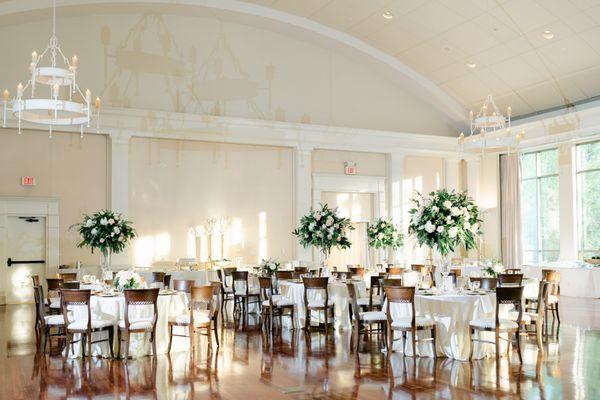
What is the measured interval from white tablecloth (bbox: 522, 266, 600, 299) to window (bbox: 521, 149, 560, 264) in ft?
7.88

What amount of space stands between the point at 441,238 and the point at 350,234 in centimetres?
1046

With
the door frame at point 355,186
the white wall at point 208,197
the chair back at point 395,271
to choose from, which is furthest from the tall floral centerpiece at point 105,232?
the door frame at point 355,186

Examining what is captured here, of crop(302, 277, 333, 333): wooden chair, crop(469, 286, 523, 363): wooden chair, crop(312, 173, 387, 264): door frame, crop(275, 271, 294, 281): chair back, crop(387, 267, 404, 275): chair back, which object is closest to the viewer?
crop(469, 286, 523, 363): wooden chair

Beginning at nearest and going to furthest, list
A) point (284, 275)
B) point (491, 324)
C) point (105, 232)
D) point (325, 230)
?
point (491, 324) → point (105, 232) → point (284, 275) → point (325, 230)

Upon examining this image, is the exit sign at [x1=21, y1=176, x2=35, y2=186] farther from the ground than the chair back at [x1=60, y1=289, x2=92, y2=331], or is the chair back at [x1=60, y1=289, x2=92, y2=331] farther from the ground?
the exit sign at [x1=21, y1=176, x2=35, y2=186]

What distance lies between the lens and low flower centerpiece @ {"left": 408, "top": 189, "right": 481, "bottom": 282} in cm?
845

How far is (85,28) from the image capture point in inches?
597

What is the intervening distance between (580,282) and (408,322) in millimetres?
9452

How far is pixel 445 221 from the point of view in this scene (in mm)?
8453

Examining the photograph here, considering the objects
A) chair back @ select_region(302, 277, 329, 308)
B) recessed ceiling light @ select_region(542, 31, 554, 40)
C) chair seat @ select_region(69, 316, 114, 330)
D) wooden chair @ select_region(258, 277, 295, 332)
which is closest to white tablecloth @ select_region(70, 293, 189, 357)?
chair seat @ select_region(69, 316, 114, 330)

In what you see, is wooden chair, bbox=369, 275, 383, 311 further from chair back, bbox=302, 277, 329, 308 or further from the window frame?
the window frame

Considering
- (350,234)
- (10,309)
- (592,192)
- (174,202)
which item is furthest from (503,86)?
(10,309)

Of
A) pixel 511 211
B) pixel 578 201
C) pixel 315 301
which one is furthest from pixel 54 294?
pixel 511 211

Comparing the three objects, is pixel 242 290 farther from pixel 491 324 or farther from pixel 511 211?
pixel 511 211
